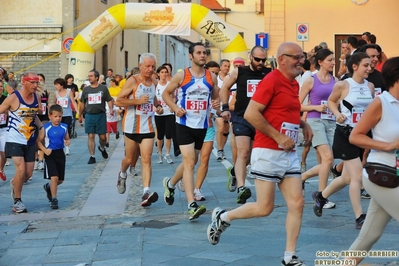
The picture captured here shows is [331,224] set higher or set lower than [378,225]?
lower

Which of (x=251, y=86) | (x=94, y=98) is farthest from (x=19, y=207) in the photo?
(x=94, y=98)

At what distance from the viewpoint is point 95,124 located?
17016mm

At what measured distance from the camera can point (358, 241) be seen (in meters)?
5.58

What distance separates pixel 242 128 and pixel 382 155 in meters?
4.87

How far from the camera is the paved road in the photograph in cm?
710

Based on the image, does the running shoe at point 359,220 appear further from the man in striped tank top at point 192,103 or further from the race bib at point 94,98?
the race bib at point 94,98

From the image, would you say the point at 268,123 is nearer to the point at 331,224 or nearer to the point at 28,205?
the point at 331,224

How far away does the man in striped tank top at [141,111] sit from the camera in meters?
10.4

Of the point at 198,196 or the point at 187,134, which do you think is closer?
the point at 187,134

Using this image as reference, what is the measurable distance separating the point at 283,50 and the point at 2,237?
153 inches

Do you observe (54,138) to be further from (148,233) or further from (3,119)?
(3,119)

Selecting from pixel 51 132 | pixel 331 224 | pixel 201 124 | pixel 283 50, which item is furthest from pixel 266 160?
pixel 51 132

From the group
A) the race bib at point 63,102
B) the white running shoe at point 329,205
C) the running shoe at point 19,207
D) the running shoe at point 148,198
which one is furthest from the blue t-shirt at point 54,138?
the race bib at point 63,102

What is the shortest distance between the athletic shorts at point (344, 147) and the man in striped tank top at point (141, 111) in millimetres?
2724
